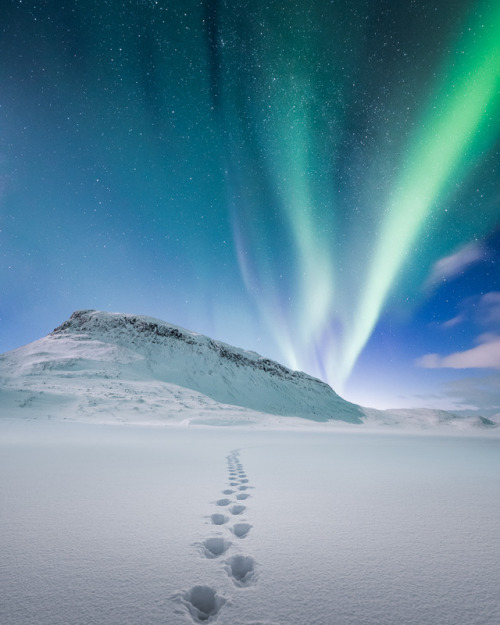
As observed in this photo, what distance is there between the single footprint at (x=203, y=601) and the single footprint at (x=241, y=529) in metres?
0.93

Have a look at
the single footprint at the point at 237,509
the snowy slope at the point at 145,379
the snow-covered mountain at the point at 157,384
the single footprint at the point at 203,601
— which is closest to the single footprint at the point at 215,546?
the single footprint at the point at 203,601

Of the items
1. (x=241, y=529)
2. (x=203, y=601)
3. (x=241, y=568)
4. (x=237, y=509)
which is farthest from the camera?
(x=237, y=509)

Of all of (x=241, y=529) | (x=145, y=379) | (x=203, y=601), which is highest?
(x=145, y=379)

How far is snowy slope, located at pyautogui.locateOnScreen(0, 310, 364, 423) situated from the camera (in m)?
29.9

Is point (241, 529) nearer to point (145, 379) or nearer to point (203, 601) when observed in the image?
point (203, 601)

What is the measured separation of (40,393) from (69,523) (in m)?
33.8

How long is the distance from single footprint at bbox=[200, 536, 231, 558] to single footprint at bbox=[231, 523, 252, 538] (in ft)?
0.75

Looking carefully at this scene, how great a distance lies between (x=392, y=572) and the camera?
1.97m

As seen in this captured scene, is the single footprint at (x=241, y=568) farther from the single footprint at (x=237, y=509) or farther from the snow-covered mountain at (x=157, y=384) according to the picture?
the snow-covered mountain at (x=157, y=384)

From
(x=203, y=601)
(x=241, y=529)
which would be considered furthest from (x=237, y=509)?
(x=203, y=601)

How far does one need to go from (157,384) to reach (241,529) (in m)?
47.6

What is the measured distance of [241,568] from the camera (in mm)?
2135

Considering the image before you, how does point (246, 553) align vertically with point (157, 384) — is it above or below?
below

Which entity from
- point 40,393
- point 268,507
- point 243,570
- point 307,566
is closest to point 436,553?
point 307,566
